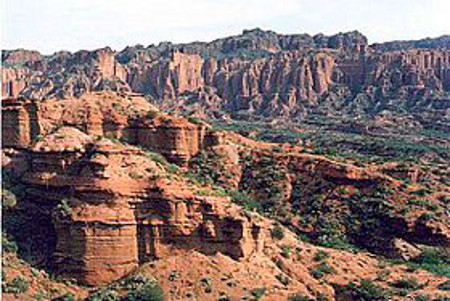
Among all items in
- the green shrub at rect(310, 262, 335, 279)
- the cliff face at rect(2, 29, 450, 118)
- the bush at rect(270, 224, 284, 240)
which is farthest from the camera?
the cliff face at rect(2, 29, 450, 118)

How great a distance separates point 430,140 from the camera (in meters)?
113

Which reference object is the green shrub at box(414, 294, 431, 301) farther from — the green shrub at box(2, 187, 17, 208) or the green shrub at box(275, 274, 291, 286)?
the green shrub at box(2, 187, 17, 208)

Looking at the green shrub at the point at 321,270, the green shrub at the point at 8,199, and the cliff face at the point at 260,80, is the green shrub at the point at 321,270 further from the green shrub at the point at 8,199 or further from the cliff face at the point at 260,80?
the cliff face at the point at 260,80

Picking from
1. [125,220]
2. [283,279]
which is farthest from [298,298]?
[125,220]


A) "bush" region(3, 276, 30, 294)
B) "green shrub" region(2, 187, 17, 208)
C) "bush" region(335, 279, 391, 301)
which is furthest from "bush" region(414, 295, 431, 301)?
"green shrub" region(2, 187, 17, 208)

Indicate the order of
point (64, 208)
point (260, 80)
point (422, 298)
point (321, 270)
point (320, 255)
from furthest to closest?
point (260, 80) → point (320, 255) → point (321, 270) → point (64, 208) → point (422, 298)

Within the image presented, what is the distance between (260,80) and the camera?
563 feet

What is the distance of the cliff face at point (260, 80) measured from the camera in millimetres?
154875

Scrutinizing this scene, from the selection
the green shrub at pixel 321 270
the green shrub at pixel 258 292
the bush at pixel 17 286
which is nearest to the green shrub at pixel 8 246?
the bush at pixel 17 286

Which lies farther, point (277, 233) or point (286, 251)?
point (277, 233)

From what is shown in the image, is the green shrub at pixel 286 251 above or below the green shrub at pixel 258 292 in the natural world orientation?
above

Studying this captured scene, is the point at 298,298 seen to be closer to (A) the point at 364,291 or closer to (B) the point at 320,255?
(A) the point at 364,291

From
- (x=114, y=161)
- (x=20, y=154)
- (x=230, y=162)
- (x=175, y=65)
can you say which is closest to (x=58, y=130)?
(x=20, y=154)

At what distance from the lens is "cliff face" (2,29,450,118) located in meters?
155
